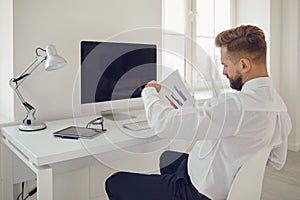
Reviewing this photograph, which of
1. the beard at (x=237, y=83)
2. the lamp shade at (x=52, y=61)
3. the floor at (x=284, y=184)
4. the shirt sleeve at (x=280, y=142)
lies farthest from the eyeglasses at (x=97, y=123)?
the floor at (x=284, y=184)

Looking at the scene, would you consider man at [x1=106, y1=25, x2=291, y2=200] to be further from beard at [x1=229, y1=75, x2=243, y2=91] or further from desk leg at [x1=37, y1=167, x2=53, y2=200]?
desk leg at [x1=37, y1=167, x2=53, y2=200]

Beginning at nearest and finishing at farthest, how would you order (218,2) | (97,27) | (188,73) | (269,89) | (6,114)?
(269,89) → (6,114) → (97,27) → (188,73) → (218,2)

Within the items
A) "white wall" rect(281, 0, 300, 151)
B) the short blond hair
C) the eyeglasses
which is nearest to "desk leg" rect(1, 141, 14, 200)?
the eyeglasses

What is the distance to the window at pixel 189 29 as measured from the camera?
8.41 feet

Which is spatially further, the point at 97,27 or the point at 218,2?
the point at 218,2

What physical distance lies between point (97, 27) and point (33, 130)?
0.83 m

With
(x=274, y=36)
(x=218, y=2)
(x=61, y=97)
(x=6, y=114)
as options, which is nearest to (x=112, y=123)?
(x=61, y=97)

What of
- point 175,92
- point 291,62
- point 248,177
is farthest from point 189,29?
point 248,177

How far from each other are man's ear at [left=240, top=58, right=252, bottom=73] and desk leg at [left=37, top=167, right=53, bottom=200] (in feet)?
2.89

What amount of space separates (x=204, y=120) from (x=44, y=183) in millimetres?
704

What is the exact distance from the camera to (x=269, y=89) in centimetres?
111

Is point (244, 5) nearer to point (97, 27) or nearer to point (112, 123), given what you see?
point (97, 27)

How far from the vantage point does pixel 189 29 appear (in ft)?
9.95

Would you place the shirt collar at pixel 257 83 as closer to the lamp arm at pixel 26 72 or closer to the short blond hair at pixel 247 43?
the short blond hair at pixel 247 43
